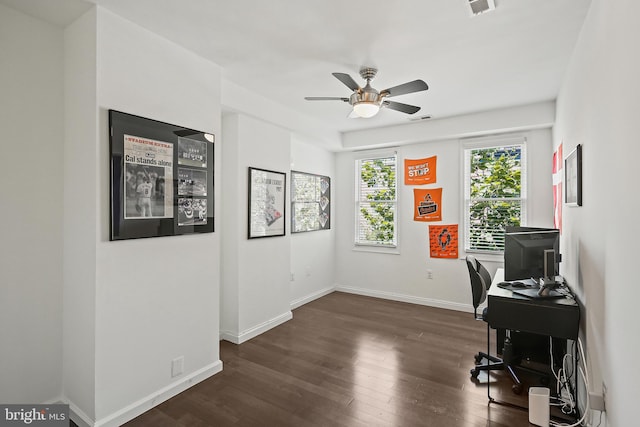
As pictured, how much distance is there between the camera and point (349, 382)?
2793 millimetres

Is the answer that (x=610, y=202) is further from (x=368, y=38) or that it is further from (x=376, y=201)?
(x=376, y=201)

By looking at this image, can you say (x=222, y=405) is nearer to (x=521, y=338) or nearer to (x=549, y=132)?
(x=521, y=338)

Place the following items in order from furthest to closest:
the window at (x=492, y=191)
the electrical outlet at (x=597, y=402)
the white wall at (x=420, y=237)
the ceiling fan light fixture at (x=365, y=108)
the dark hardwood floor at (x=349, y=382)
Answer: the window at (x=492, y=191)
the white wall at (x=420, y=237)
the ceiling fan light fixture at (x=365, y=108)
the dark hardwood floor at (x=349, y=382)
the electrical outlet at (x=597, y=402)

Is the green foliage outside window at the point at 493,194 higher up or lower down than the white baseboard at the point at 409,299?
higher up

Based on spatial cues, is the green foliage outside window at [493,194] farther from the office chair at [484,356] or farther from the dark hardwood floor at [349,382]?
the office chair at [484,356]

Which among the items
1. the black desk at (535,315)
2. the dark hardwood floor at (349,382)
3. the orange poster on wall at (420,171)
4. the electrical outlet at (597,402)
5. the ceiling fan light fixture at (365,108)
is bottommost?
the dark hardwood floor at (349,382)

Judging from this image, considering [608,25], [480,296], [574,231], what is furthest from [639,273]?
[480,296]

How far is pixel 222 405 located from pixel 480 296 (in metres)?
2.42

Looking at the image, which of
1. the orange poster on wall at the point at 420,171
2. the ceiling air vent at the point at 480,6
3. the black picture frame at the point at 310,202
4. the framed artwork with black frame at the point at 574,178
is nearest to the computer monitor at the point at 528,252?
the framed artwork with black frame at the point at 574,178

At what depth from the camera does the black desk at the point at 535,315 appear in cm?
222

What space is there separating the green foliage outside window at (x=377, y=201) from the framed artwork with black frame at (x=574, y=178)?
2720mm

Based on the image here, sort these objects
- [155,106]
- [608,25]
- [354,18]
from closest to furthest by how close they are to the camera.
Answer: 1. [608,25]
2. [354,18]
3. [155,106]

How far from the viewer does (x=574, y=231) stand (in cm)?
264

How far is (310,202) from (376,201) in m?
1.17
